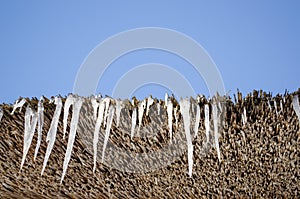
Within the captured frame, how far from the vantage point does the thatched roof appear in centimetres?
238

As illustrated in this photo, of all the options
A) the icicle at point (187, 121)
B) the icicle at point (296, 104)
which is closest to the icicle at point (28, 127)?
the icicle at point (187, 121)

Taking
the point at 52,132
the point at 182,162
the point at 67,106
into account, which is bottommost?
the point at 182,162

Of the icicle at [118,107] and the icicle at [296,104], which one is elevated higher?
the icicle at [296,104]

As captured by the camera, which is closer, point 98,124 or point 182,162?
point 98,124

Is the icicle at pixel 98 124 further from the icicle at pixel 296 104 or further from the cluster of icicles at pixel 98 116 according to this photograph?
the icicle at pixel 296 104

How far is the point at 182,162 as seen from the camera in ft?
8.01

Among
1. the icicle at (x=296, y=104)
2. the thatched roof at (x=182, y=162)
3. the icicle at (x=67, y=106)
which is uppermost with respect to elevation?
the icicle at (x=296, y=104)

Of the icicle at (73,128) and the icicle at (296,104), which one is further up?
the icicle at (296,104)

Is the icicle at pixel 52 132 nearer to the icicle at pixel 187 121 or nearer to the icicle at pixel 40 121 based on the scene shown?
the icicle at pixel 40 121

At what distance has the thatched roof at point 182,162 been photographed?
93.7 inches

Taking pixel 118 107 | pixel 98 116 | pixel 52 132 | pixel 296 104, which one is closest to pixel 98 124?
pixel 98 116

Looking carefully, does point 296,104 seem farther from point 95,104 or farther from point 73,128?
point 73,128

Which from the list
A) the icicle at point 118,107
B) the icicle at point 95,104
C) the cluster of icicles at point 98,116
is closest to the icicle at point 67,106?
the cluster of icicles at point 98,116

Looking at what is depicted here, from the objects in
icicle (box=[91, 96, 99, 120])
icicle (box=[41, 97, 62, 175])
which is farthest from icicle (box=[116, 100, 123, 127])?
icicle (box=[41, 97, 62, 175])
